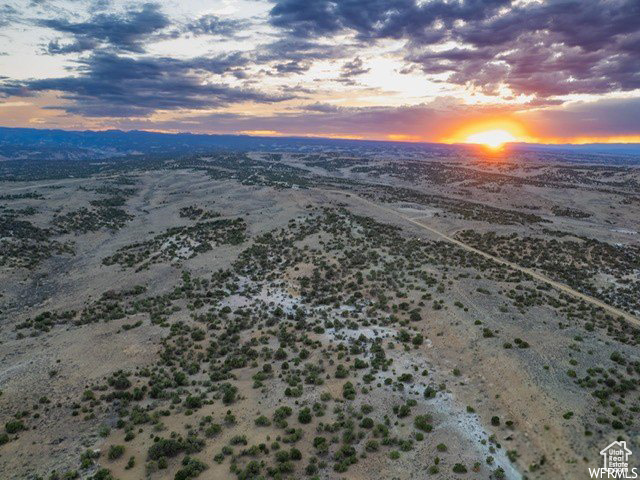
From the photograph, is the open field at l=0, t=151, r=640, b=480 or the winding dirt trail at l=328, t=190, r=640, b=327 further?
the winding dirt trail at l=328, t=190, r=640, b=327

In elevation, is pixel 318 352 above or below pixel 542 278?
below

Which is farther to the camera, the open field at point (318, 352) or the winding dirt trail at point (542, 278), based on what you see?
the winding dirt trail at point (542, 278)

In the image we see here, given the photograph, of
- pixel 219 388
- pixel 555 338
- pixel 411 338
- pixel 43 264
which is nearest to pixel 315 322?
pixel 411 338

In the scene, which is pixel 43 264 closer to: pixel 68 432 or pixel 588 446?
pixel 68 432

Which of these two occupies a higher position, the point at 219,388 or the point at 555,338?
the point at 555,338

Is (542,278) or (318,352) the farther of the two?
(542,278)

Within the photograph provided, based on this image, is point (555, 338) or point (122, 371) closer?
point (122, 371)

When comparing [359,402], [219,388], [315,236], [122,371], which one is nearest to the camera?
[359,402]

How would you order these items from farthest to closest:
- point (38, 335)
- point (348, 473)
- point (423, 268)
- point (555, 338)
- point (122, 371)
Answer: point (423, 268), point (38, 335), point (555, 338), point (122, 371), point (348, 473)
